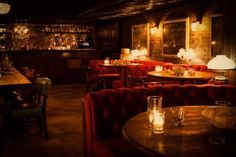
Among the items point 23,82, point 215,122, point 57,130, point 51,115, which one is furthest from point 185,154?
point 51,115

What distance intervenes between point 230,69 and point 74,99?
4844 mm

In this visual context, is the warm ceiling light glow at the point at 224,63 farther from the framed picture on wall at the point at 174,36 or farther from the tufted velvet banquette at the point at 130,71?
the framed picture on wall at the point at 174,36

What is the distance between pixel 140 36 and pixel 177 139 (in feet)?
29.6

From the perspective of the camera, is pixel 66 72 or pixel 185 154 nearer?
pixel 185 154

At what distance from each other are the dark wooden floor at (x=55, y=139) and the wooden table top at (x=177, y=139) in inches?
80.1

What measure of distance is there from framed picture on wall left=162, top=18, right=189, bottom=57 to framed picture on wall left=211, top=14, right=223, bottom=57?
1.05 m

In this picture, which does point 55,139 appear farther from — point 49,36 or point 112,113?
point 49,36

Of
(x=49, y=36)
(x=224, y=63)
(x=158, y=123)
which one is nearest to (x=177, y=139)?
(x=158, y=123)

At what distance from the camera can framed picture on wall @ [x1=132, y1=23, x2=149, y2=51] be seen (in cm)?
1034

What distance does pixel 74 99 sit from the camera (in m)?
8.16

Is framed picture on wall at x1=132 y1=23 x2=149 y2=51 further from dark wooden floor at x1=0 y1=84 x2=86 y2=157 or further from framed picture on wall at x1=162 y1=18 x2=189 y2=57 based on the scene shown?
dark wooden floor at x1=0 y1=84 x2=86 y2=157

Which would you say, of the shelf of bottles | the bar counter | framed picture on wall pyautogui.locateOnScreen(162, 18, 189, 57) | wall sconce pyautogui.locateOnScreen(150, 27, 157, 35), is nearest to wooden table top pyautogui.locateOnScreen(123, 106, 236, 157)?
framed picture on wall pyautogui.locateOnScreen(162, 18, 189, 57)

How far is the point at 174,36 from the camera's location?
28.2 ft

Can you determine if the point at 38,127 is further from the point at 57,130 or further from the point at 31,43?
the point at 31,43
